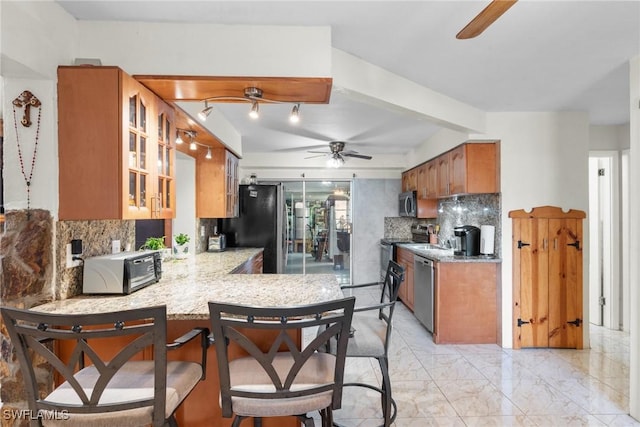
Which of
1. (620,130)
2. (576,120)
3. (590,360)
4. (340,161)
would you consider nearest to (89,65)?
(340,161)

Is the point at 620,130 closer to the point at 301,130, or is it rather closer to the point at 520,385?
the point at 520,385

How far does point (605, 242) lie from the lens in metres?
4.11

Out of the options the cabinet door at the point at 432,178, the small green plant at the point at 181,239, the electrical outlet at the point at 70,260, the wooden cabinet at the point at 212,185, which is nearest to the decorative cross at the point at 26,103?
the electrical outlet at the point at 70,260

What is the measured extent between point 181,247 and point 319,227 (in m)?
3.34

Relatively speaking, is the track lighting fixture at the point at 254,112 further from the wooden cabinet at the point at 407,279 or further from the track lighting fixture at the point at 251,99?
the wooden cabinet at the point at 407,279

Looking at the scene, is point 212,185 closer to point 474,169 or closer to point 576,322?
point 474,169

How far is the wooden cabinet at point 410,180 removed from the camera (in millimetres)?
5633

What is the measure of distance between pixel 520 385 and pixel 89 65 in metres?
3.70

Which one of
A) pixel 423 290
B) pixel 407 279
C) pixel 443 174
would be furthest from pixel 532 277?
pixel 407 279

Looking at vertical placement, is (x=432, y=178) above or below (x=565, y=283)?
above

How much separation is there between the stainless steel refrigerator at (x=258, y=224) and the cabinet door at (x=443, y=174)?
231cm

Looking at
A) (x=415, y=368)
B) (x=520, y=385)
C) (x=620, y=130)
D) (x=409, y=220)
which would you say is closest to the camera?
(x=520, y=385)

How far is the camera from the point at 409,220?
6.53m

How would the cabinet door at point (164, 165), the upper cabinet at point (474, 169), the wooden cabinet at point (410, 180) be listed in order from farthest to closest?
the wooden cabinet at point (410, 180) → the upper cabinet at point (474, 169) → the cabinet door at point (164, 165)
